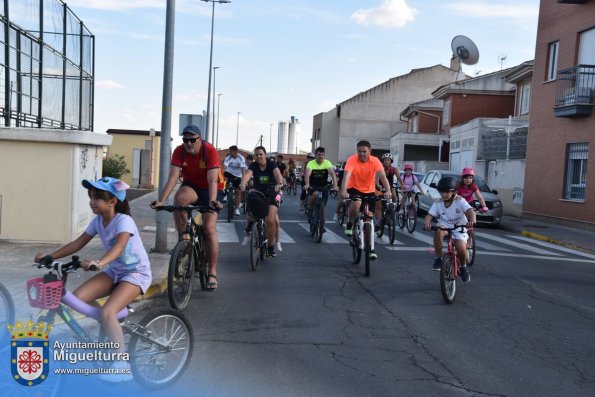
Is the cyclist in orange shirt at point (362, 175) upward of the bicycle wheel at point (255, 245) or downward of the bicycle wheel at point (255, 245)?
upward

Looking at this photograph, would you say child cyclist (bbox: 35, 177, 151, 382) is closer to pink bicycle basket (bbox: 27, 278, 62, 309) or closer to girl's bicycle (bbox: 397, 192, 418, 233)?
pink bicycle basket (bbox: 27, 278, 62, 309)

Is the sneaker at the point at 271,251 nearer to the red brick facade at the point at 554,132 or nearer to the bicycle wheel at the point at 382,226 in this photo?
the bicycle wheel at the point at 382,226

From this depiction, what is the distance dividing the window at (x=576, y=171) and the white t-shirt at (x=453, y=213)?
13270mm

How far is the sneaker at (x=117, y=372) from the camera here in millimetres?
3885

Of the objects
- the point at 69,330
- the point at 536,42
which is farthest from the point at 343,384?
the point at 536,42

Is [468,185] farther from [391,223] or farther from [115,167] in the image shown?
[115,167]

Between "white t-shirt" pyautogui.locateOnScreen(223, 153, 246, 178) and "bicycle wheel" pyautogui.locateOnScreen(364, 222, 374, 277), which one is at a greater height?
"white t-shirt" pyautogui.locateOnScreen(223, 153, 246, 178)

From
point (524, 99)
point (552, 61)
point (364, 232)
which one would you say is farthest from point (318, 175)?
point (524, 99)

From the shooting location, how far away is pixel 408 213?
15055 millimetres

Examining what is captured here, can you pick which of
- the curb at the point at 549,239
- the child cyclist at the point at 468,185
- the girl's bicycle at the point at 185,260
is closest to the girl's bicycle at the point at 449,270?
the child cyclist at the point at 468,185

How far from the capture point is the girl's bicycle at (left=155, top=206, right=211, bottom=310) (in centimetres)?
604

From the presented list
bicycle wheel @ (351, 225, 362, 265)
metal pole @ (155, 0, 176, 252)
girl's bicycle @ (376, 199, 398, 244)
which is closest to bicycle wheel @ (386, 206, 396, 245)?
girl's bicycle @ (376, 199, 398, 244)

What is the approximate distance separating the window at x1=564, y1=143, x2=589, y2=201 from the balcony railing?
3.67ft

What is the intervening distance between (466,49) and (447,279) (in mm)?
36165
